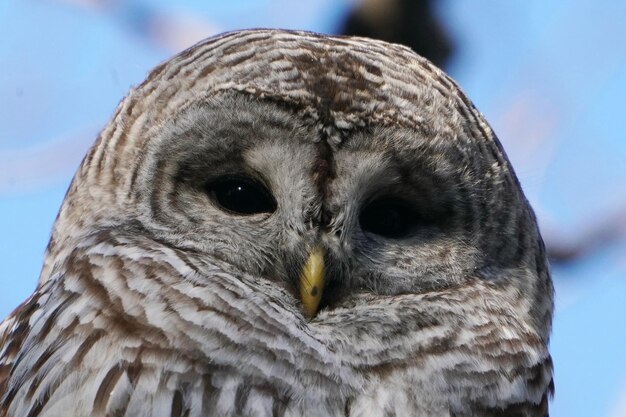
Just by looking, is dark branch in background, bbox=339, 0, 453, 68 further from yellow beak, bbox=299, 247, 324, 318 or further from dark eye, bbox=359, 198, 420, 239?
yellow beak, bbox=299, 247, 324, 318

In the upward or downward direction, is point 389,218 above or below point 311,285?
above

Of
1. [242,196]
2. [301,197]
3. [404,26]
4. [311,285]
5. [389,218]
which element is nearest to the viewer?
[311,285]

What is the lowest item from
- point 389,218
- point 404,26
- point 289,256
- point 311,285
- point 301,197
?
point 311,285

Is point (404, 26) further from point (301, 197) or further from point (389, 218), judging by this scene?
point (301, 197)

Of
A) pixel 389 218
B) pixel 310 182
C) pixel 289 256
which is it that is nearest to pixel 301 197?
pixel 310 182

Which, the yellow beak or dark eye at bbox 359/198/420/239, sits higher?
dark eye at bbox 359/198/420/239

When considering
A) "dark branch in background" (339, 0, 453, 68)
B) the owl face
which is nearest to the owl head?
the owl face

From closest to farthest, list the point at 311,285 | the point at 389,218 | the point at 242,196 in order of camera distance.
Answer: the point at 311,285
the point at 242,196
the point at 389,218

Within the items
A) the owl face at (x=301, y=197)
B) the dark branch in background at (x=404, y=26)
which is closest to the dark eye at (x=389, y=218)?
the owl face at (x=301, y=197)

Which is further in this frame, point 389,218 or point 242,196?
point 389,218
